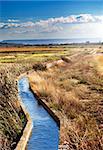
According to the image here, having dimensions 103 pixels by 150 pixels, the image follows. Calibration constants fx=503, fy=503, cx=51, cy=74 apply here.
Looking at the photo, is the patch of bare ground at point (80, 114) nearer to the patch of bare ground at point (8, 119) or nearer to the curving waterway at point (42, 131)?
the curving waterway at point (42, 131)

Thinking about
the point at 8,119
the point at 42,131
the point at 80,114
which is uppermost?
the point at 8,119

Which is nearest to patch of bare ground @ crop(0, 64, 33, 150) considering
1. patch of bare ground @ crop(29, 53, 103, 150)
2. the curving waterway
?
the curving waterway

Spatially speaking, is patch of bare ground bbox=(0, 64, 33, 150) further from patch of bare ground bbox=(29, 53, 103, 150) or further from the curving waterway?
patch of bare ground bbox=(29, 53, 103, 150)

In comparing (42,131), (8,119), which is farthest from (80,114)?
(8,119)

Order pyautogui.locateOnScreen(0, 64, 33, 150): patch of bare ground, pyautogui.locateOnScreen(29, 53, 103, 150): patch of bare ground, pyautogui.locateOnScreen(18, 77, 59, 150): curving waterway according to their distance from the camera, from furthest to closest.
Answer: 1. pyautogui.locateOnScreen(18, 77, 59, 150): curving waterway
2. pyautogui.locateOnScreen(0, 64, 33, 150): patch of bare ground
3. pyautogui.locateOnScreen(29, 53, 103, 150): patch of bare ground

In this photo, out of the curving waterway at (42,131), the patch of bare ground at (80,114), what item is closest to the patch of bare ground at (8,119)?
the curving waterway at (42,131)

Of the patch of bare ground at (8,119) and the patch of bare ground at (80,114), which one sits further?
the patch of bare ground at (8,119)

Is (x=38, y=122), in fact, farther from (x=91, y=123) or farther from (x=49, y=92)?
(x=49, y=92)

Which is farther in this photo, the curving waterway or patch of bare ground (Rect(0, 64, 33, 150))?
the curving waterway

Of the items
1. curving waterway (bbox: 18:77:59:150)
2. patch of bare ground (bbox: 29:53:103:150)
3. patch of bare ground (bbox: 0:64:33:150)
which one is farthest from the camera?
curving waterway (bbox: 18:77:59:150)

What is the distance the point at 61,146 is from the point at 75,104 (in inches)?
228

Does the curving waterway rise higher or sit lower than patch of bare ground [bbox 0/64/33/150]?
lower

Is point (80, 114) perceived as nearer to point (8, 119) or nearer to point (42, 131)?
point (42, 131)

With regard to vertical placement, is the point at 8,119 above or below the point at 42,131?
above
